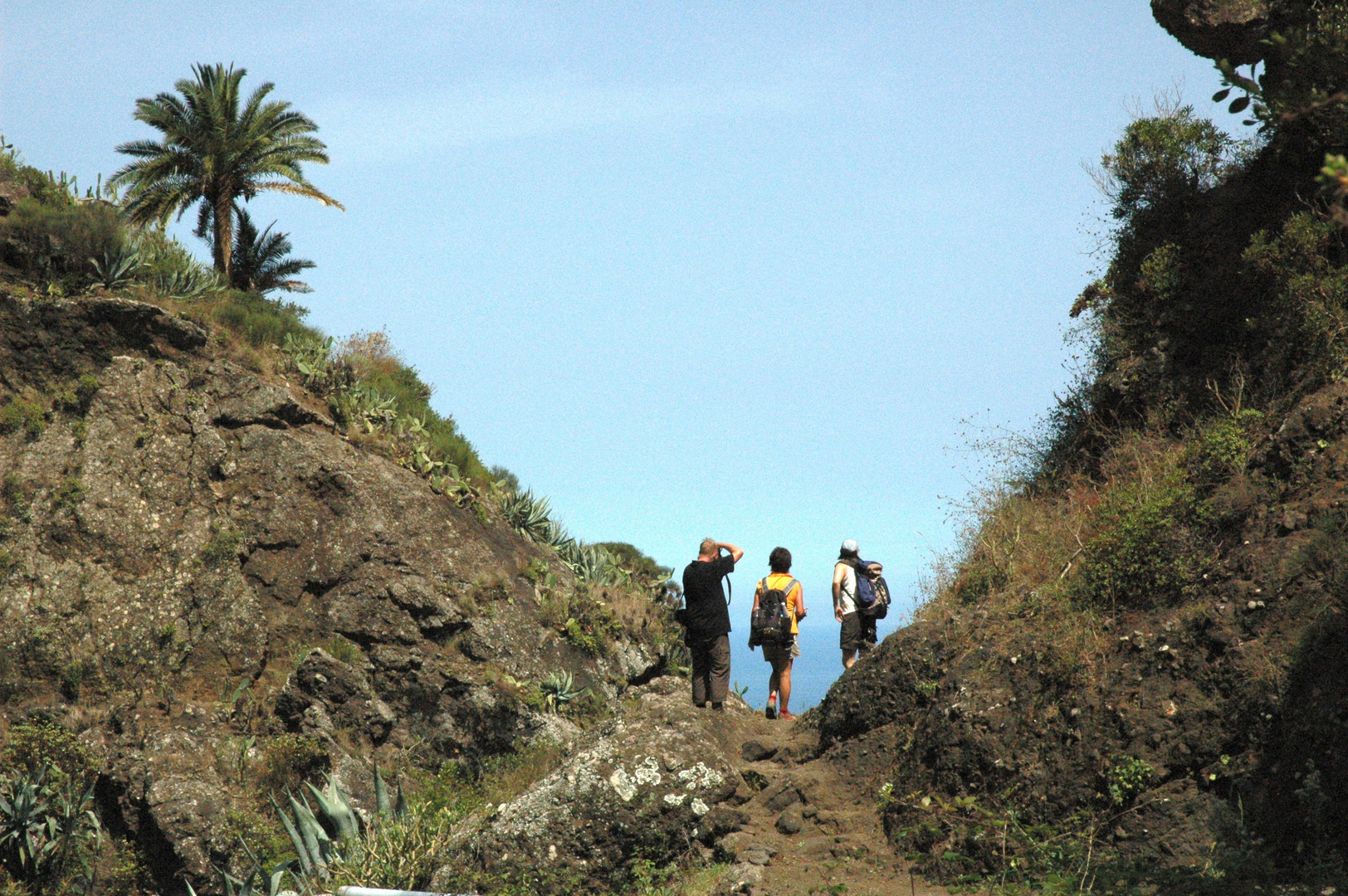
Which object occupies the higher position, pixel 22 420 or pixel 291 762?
pixel 22 420

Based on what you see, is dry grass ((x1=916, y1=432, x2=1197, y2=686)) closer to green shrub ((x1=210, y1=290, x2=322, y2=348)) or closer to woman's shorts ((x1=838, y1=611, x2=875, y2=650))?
woman's shorts ((x1=838, y1=611, x2=875, y2=650))

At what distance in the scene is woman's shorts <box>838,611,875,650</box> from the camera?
1327 centimetres

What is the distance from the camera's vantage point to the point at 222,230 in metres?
28.6

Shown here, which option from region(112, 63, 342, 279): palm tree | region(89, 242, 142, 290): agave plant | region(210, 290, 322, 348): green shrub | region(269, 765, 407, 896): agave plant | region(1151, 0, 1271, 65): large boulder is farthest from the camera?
region(112, 63, 342, 279): palm tree

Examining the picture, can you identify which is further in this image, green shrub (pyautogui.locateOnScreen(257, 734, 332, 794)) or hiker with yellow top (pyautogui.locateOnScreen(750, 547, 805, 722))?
green shrub (pyautogui.locateOnScreen(257, 734, 332, 794))

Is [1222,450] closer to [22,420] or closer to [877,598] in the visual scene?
[877,598]

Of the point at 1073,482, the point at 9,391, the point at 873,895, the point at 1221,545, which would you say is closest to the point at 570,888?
the point at 873,895

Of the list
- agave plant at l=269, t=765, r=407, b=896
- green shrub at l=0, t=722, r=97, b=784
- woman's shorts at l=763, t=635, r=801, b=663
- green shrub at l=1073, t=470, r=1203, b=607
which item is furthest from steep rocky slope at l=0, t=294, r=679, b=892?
green shrub at l=1073, t=470, r=1203, b=607

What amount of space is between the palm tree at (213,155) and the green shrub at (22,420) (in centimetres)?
1206

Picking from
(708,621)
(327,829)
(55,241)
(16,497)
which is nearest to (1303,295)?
(708,621)

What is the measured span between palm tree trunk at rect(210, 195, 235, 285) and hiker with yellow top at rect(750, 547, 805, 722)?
22180mm

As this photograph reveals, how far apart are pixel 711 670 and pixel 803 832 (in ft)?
8.73

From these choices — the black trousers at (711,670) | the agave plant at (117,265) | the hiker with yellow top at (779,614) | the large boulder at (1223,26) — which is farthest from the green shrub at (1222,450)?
the agave plant at (117,265)

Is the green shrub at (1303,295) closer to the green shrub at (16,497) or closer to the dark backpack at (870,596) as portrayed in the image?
the dark backpack at (870,596)
